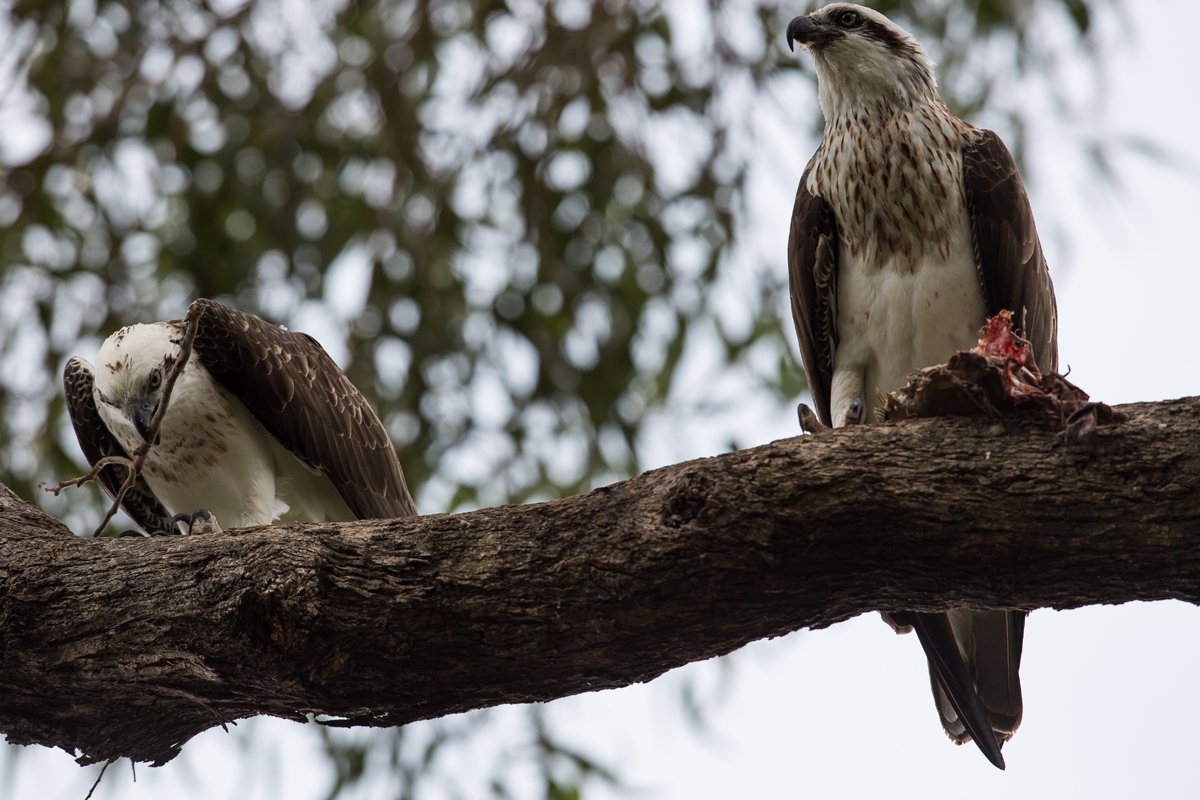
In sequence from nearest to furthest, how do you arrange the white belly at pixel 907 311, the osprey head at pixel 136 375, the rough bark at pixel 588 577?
the rough bark at pixel 588 577, the white belly at pixel 907 311, the osprey head at pixel 136 375

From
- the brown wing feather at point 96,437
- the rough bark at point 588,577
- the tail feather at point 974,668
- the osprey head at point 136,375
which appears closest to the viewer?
the rough bark at point 588,577

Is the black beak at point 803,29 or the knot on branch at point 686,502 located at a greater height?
the black beak at point 803,29

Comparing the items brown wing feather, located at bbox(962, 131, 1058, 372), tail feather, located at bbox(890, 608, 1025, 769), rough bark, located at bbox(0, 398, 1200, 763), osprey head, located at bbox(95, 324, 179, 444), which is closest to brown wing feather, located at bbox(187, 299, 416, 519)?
osprey head, located at bbox(95, 324, 179, 444)

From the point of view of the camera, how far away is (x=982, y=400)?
2.28m

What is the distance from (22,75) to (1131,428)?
16.4ft

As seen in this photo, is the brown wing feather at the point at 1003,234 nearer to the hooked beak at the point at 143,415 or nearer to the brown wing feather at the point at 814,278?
the brown wing feather at the point at 814,278

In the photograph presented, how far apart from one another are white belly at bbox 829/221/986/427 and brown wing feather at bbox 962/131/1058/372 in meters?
0.04

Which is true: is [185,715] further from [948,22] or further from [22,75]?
[948,22]

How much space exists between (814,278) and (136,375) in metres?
1.74

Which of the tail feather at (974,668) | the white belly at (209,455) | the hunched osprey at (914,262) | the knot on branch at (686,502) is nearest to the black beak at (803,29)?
the hunched osprey at (914,262)

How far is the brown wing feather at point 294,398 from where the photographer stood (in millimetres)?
3686

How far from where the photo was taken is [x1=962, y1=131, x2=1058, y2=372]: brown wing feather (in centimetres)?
332

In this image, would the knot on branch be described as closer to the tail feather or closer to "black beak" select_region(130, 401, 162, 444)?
the tail feather

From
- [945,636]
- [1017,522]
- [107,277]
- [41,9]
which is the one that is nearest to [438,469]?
[107,277]
